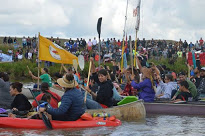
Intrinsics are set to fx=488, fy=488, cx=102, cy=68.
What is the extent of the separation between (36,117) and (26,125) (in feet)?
1.16

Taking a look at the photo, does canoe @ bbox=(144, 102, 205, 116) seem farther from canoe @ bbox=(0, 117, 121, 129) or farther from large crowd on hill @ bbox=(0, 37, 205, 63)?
large crowd on hill @ bbox=(0, 37, 205, 63)

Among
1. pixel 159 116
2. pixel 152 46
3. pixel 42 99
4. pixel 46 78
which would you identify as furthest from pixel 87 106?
pixel 152 46

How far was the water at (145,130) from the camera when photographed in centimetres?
1151

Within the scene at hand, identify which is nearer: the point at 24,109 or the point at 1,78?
the point at 24,109

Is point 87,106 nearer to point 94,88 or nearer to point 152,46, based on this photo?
point 94,88

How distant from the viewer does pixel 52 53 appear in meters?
17.0

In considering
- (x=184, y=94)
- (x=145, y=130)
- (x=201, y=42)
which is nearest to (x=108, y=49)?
(x=201, y=42)

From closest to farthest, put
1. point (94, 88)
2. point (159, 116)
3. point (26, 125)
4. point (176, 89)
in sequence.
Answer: point (26, 125)
point (159, 116)
point (176, 89)
point (94, 88)

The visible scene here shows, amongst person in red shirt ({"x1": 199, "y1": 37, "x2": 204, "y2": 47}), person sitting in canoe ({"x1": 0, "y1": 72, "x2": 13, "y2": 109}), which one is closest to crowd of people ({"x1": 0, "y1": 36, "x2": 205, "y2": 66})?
person in red shirt ({"x1": 199, "y1": 37, "x2": 204, "y2": 47})

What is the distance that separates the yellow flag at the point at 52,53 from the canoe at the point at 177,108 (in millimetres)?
3204

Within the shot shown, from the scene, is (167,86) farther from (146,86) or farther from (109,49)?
(109,49)

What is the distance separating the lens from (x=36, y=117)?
39.7ft

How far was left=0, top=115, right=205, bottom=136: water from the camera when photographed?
11.5 m

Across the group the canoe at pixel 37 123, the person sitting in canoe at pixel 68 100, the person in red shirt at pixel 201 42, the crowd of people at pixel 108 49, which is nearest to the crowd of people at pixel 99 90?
the person sitting in canoe at pixel 68 100
